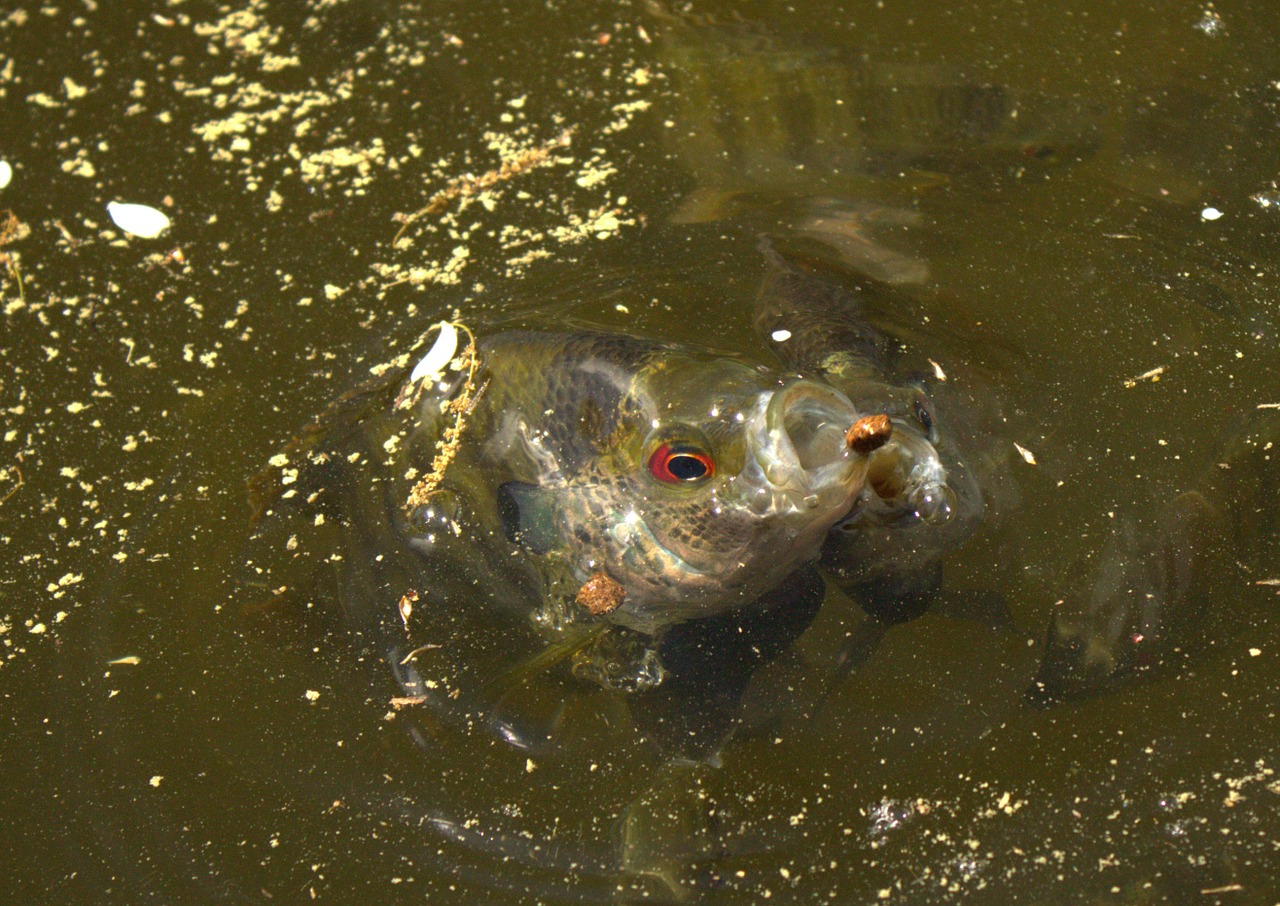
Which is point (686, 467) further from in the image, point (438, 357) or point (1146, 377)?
point (1146, 377)

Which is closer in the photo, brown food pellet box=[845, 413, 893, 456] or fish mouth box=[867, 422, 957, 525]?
brown food pellet box=[845, 413, 893, 456]

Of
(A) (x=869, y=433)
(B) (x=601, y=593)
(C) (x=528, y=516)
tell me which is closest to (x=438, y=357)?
(C) (x=528, y=516)

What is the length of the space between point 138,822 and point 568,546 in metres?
1.18

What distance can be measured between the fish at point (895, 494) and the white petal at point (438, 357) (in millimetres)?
913

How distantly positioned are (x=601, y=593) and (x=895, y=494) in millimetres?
718

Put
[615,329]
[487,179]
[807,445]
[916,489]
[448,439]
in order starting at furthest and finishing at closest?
[487,179] → [615,329] → [448,439] → [916,489] → [807,445]

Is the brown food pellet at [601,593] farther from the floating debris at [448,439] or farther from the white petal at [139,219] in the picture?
the white petal at [139,219]

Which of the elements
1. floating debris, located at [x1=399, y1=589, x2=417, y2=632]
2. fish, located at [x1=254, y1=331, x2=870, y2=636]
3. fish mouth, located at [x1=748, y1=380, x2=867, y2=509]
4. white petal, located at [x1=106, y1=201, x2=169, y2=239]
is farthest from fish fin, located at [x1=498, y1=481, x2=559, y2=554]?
white petal, located at [x1=106, y1=201, x2=169, y2=239]

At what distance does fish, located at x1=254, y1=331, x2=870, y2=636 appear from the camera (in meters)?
2.29

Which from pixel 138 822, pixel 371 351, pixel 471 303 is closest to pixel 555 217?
pixel 471 303

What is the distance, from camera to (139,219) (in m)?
3.62

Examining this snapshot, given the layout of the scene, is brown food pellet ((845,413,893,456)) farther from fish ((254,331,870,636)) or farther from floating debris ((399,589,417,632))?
floating debris ((399,589,417,632))

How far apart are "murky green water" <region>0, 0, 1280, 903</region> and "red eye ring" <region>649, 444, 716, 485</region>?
51 cm

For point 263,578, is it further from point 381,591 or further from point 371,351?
point 371,351
